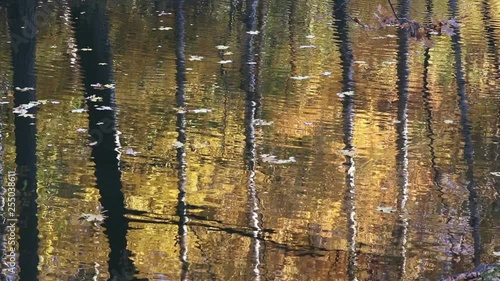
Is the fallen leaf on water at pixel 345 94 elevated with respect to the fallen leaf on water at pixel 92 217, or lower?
elevated

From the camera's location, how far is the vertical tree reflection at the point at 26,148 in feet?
22.2

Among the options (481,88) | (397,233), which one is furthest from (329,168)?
(481,88)

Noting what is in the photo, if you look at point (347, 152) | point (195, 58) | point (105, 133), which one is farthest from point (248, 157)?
point (195, 58)

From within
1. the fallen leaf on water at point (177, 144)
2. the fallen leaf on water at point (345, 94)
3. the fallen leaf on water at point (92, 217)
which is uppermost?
the fallen leaf on water at point (345, 94)

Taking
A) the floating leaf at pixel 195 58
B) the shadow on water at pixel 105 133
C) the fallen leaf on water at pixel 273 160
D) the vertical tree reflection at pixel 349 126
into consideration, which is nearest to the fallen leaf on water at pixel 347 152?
the vertical tree reflection at pixel 349 126

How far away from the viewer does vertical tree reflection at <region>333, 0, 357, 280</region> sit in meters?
6.91

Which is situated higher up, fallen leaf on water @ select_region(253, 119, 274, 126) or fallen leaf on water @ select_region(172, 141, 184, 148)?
fallen leaf on water @ select_region(253, 119, 274, 126)

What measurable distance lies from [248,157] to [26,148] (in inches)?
106

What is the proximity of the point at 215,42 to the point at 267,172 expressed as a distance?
948 centimetres

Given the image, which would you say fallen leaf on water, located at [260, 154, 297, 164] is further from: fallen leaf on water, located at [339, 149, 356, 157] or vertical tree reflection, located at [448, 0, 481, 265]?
vertical tree reflection, located at [448, 0, 481, 265]

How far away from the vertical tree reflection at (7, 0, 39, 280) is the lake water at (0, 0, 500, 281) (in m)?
0.03

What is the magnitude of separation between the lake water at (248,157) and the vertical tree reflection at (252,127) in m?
0.03

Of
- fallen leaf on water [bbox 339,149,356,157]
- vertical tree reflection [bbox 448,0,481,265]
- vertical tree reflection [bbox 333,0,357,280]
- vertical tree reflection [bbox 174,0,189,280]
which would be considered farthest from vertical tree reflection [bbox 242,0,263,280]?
vertical tree reflection [bbox 448,0,481,265]

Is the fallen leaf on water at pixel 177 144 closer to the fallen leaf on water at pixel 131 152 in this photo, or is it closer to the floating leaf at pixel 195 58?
the fallen leaf on water at pixel 131 152
